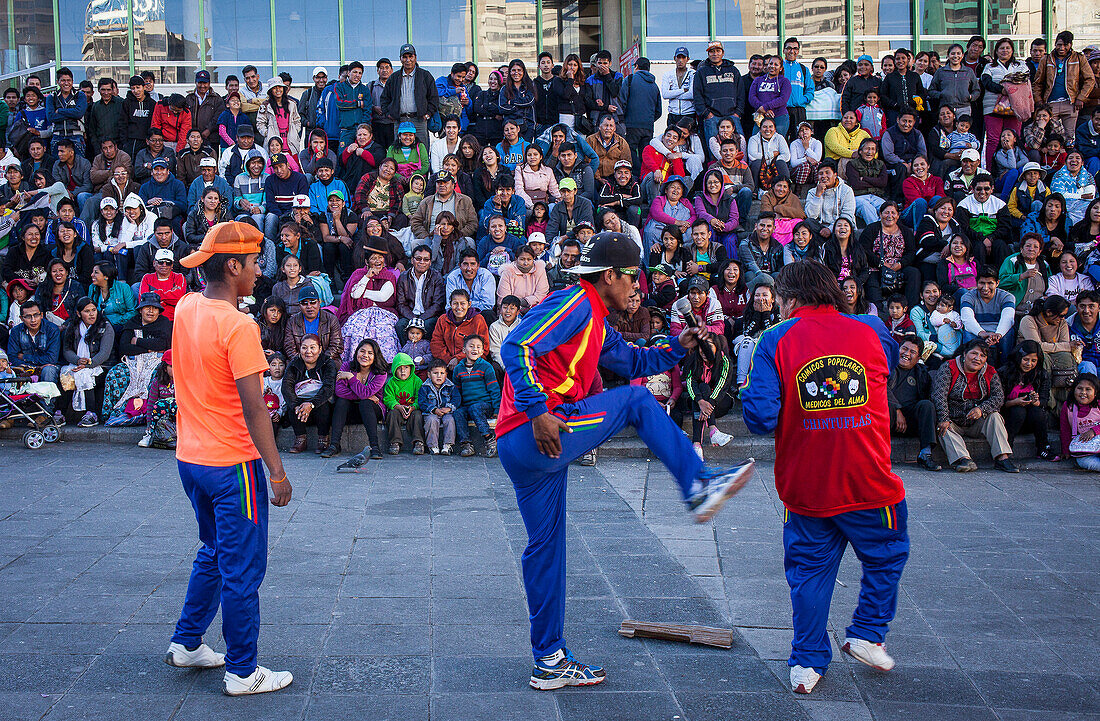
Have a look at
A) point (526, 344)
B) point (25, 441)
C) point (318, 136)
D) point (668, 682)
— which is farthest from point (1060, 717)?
point (318, 136)

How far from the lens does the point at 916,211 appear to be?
515 inches

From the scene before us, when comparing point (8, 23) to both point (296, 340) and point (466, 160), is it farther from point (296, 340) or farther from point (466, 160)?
point (296, 340)

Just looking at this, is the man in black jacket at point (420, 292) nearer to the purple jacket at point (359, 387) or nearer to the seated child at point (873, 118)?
the purple jacket at point (359, 387)

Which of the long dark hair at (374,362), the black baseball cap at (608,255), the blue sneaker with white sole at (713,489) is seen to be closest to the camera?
the blue sneaker with white sole at (713,489)

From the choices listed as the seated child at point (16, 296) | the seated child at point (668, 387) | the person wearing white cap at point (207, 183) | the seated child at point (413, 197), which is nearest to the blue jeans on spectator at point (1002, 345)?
the seated child at point (668, 387)

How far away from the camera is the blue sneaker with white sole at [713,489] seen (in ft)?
12.7

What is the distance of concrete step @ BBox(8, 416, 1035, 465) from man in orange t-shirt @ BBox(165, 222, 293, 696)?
241 inches

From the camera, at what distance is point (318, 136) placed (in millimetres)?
14633

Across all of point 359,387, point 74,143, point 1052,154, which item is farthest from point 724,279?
point 74,143

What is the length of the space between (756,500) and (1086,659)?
11.3 feet

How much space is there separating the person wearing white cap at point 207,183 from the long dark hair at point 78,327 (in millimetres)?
2843

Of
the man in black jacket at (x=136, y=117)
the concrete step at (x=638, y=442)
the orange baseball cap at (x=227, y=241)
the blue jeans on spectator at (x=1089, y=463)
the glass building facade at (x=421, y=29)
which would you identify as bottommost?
the blue jeans on spectator at (x=1089, y=463)

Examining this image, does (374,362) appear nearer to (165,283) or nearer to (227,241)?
(165,283)

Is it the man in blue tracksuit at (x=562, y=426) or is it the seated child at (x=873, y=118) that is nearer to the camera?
the man in blue tracksuit at (x=562, y=426)
